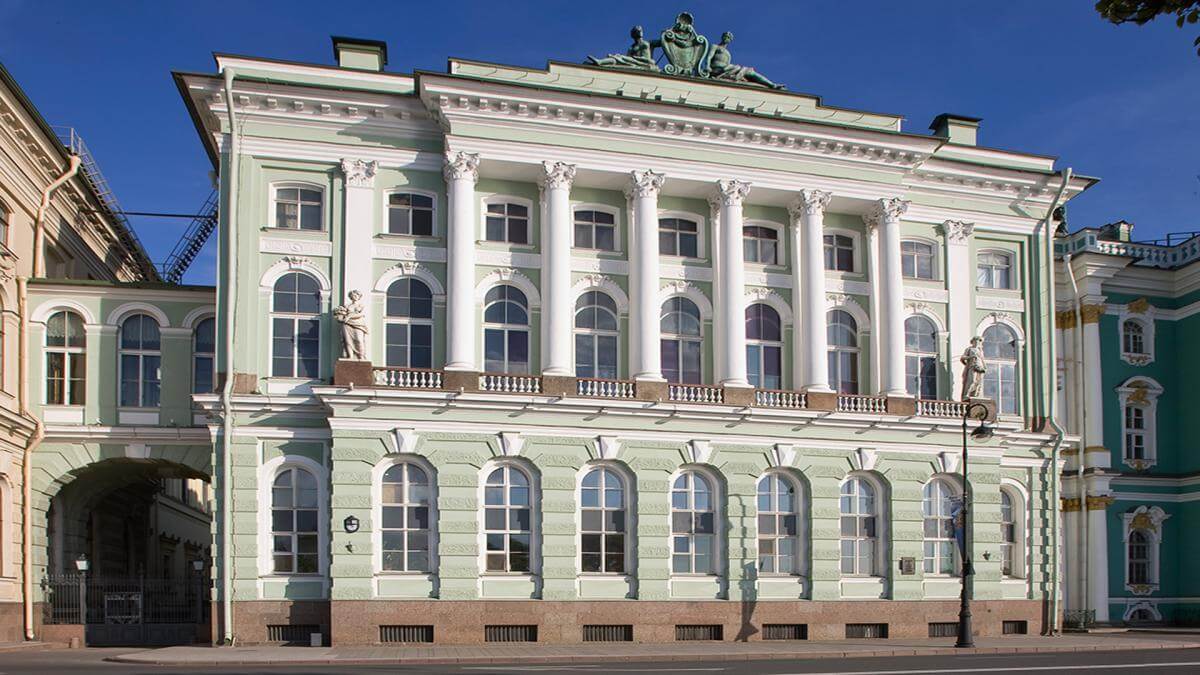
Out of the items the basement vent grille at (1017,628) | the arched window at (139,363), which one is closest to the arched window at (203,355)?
the arched window at (139,363)

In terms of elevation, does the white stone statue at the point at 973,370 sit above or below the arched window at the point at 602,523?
above

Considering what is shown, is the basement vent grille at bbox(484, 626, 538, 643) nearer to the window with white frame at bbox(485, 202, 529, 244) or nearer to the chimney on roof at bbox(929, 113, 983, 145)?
the window with white frame at bbox(485, 202, 529, 244)

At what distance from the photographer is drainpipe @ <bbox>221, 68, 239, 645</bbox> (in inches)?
1267

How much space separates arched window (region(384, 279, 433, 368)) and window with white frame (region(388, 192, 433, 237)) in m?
1.47

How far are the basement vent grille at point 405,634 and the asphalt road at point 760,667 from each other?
6.08 metres

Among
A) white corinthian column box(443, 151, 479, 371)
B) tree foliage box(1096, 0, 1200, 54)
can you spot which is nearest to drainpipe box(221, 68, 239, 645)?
white corinthian column box(443, 151, 479, 371)

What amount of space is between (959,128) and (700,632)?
729 inches

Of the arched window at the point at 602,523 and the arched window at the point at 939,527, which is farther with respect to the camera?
the arched window at the point at 939,527

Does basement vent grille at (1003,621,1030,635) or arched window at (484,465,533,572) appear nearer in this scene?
arched window at (484,465,533,572)

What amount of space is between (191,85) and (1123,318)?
111 feet

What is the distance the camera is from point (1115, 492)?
151 ft

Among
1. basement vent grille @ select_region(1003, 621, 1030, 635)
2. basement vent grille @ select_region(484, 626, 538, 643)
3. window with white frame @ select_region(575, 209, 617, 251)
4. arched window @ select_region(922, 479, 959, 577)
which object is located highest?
window with white frame @ select_region(575, 209, 617, 251)

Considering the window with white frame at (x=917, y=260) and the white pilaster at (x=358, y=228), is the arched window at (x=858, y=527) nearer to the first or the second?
the window with white frame at (x=917, y=260)

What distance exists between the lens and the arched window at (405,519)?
3322 centimetres
